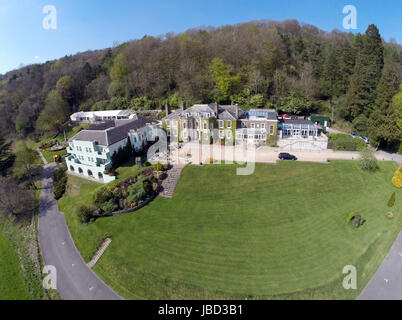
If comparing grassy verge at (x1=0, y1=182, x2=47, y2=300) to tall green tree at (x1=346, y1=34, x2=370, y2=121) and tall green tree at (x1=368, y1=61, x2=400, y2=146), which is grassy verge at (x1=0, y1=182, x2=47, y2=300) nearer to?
tall green tree at (x1=368, y1=61, x2=400, y2=146)

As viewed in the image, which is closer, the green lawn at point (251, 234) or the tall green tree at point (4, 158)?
A: the green lawn at point (251, 234)

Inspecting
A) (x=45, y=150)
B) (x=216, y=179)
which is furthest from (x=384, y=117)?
(x=45, y=150)

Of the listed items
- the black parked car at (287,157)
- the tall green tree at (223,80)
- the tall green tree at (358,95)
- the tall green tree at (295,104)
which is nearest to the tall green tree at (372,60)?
the tall green tree at (358,95)

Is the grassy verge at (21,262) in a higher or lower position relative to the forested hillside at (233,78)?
lower

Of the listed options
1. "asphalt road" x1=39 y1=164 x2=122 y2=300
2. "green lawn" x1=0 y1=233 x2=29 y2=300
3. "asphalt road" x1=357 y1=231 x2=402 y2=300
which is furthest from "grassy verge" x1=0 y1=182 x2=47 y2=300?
"asphalt road" x1=357 y1=231 x2=402 y2=300

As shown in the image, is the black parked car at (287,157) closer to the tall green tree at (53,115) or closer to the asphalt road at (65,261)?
the asphalt road at (65,261)

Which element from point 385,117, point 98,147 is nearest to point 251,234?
point 98,147
